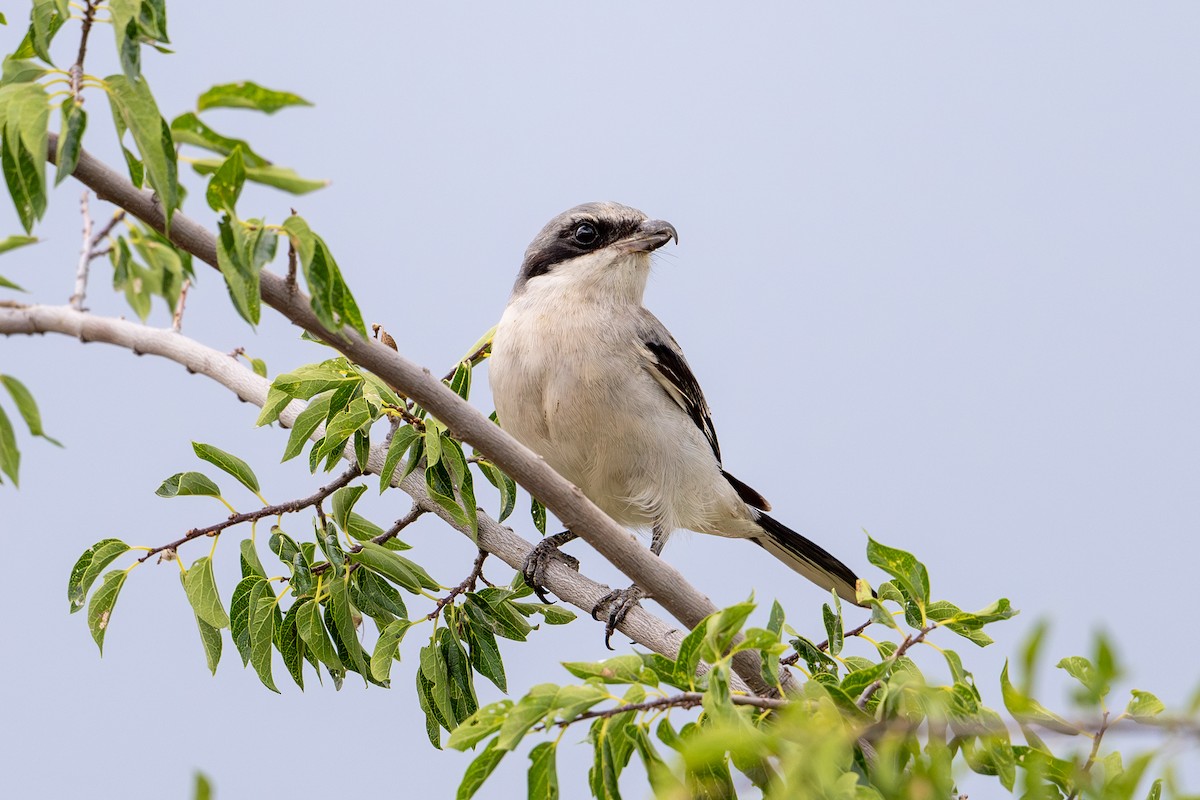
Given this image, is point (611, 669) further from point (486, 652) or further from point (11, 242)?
point (11, 242)

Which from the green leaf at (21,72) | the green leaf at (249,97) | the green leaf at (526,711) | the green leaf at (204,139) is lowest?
the green leaf at (526,711)

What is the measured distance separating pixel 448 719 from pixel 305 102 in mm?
1448

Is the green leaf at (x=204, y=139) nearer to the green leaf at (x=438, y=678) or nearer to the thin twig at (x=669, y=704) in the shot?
the thin twig at (x=669, y=704)

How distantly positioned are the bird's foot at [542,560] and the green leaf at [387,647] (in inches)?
12.5

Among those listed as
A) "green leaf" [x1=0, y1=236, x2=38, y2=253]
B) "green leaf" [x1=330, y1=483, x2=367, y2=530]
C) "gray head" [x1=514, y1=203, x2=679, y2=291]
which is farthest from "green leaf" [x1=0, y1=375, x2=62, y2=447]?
"gray head" [x1=514, y1=203, x2=679, y2=291]

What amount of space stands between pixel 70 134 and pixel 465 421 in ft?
2.33

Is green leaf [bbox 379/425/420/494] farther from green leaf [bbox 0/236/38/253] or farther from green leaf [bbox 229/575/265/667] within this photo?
green leaf [bbox 0/236/38/253]

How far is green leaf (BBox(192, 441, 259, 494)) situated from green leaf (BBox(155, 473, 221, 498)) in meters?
0.04

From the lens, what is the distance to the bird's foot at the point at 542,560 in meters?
2.73

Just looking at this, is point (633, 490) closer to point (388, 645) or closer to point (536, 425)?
point (536, 425)

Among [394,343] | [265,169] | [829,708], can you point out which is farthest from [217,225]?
[829,708]

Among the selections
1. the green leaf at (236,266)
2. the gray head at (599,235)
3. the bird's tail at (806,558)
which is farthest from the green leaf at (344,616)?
the bird's tail at (806,558)

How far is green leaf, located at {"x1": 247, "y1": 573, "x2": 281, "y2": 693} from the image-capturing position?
95.4 inches

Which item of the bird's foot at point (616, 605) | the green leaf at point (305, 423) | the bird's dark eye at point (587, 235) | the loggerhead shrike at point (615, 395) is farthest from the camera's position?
the bird's dark eye at point (587, 235)
